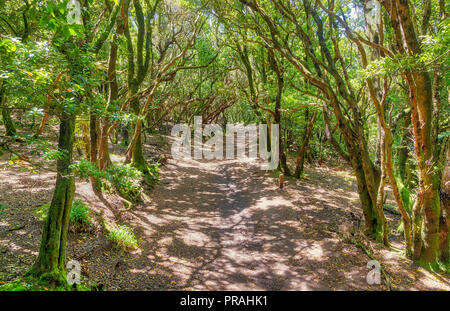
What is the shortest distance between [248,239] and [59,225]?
514cm

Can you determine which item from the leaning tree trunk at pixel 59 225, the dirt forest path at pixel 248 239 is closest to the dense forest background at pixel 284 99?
the leaning tree trunk at pixel 59 225

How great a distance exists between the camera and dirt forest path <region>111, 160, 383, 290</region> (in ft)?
19.3

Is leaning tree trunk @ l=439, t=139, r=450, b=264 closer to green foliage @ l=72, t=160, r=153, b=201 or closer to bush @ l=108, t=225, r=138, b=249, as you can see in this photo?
green foliage @ l=72, t=160, r=153, b=201

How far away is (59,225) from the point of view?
4395 millimetres

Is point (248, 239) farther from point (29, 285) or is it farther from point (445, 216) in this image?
point (29, 285)

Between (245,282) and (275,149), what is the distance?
10.2 meters

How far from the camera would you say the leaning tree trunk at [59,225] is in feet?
13.8

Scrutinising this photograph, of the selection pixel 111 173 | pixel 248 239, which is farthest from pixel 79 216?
pixel 248 239

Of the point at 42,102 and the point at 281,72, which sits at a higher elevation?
the point at 281,72

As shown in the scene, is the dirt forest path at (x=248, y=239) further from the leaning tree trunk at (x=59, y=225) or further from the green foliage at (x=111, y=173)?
the green foliage at (x=111, y=173)

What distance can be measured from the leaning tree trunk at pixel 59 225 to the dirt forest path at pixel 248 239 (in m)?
1.82

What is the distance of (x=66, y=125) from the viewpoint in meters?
4.39
